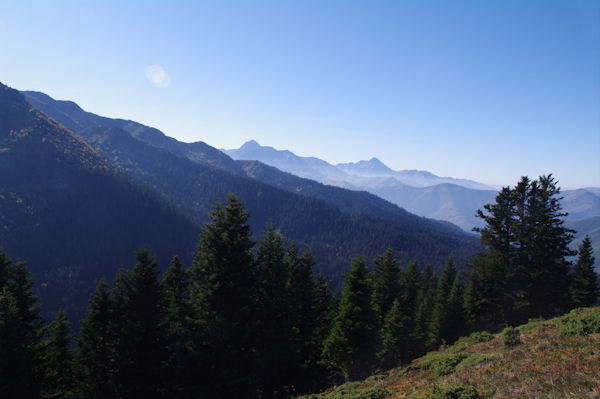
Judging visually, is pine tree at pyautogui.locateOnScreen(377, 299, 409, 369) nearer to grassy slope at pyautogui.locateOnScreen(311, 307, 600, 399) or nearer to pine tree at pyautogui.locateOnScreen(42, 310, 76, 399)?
grassy slope at pyautogui.locateOnScreen(311, 307, 600, 399)

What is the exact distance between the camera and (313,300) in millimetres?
25016

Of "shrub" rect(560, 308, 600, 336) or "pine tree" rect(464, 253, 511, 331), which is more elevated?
"shrub" rect(560, 308, 600, 336)

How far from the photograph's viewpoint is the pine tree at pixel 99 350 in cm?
1508

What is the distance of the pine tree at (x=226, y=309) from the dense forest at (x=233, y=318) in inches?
2.5

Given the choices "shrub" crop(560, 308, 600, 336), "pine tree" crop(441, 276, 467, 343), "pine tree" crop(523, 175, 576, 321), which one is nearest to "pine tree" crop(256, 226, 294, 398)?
"shrub" crop(560, 308, 600, 336)

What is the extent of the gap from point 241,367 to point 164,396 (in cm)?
438

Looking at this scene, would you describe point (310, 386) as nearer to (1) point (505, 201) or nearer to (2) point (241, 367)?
(2) point (241, 367)

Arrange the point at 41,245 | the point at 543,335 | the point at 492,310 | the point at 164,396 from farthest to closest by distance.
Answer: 1. the point at 41,245
2. the point at 492,310
3. the point at 164,396
4. the point at 543,335

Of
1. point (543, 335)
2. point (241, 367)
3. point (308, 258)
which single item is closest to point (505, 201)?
point (543, 335)

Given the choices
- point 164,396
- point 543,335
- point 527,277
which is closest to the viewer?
point 543,335

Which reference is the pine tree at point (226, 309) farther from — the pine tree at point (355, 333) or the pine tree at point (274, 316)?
the pine tree at point (355, 333)

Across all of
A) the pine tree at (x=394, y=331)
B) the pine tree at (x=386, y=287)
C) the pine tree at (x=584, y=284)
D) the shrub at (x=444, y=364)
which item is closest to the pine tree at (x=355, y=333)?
the pine tree at (x=394, y=331)

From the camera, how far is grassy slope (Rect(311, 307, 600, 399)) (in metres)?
7.65

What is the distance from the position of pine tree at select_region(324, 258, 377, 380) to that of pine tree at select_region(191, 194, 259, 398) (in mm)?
7634
